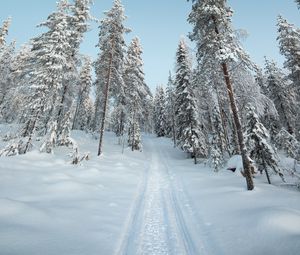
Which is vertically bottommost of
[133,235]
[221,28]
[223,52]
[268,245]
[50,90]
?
[133,235]

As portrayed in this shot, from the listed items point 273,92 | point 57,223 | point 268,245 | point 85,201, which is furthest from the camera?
point 273,92

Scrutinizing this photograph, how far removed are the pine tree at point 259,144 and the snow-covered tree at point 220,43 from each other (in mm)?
2852

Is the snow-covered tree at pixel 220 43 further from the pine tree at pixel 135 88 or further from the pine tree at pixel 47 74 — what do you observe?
the pine tree at pixel 135 88

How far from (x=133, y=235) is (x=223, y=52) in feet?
34.0

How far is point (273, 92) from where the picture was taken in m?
34.6

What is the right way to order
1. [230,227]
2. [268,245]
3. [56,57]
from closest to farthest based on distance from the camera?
[268,245] → [230,227] → [56,57]

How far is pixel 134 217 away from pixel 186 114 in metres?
22.7

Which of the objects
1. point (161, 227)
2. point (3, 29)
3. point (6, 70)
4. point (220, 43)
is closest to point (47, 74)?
point (220, 43)

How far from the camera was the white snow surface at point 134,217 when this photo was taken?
20.1 feet

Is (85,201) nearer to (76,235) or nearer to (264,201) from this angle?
(76,235)

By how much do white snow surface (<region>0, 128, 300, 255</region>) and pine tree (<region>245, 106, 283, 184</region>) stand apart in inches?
111

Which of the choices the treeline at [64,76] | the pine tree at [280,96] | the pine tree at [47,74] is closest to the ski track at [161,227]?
the treeline at [64,76]

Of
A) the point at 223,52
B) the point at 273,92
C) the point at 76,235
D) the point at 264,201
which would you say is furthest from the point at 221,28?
the point at 273,92

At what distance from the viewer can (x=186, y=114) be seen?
99.3 ft
